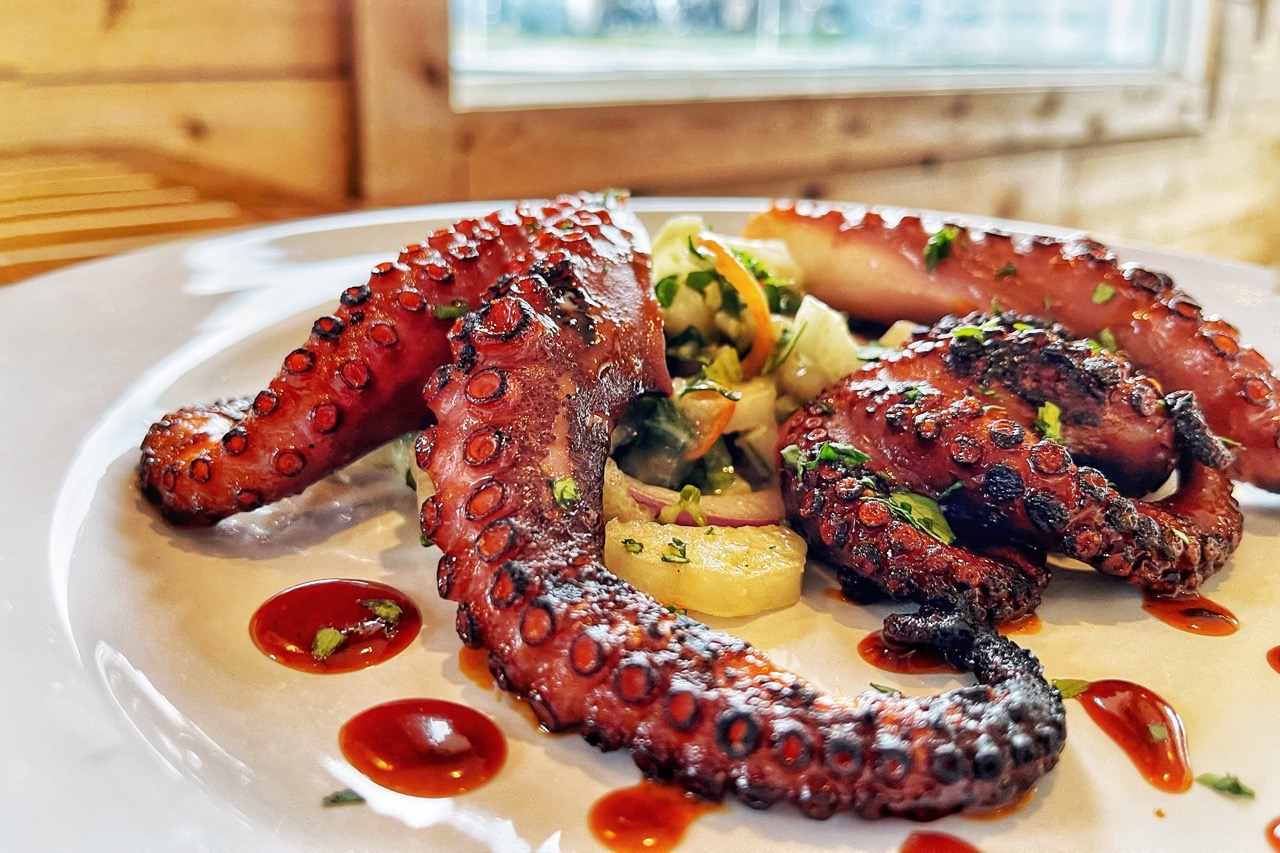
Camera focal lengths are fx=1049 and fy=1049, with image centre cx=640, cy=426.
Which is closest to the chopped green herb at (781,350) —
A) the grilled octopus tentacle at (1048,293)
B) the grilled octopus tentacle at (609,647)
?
the grilled octopus tentacle at (1048,293)

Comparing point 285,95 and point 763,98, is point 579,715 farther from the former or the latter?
point 763,98

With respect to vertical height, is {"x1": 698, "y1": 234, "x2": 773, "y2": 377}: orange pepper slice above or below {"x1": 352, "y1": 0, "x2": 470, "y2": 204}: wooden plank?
below

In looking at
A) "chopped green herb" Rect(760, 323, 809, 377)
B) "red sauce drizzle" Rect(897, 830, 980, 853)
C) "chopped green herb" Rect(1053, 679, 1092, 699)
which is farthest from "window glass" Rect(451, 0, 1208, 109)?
"red sauce drizzle" Rect(897, 830, 980, 853)

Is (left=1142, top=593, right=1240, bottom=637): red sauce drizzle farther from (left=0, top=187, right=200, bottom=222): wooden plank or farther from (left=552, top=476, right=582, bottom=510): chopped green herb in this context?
(left=0, top=187, right=200, bottom=222): wooden plank

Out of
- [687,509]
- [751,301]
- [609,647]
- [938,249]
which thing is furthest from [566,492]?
[938,249]

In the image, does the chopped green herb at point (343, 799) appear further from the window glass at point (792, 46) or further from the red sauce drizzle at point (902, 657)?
the window glass at point (792, 46)

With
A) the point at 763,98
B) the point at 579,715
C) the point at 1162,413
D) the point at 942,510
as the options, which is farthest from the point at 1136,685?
the point at 763,98
